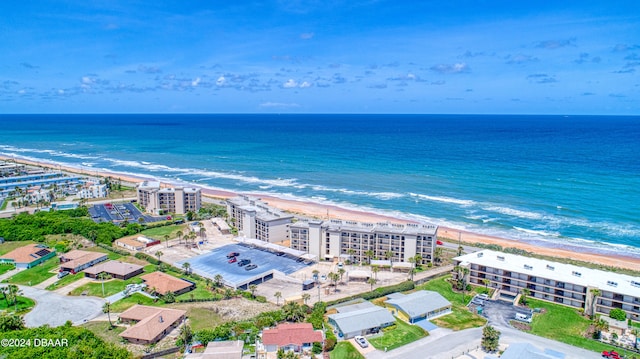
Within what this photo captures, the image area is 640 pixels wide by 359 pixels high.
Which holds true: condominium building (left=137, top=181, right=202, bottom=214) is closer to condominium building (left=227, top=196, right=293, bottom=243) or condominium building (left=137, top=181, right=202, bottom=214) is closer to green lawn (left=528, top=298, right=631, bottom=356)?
condominium building (left=227, top=196, right=293, bottom=243)

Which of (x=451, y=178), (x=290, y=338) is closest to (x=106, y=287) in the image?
(x=290, y=338)

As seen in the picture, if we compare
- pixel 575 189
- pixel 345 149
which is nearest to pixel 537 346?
pixel 575 189

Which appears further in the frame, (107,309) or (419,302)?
(419,302)

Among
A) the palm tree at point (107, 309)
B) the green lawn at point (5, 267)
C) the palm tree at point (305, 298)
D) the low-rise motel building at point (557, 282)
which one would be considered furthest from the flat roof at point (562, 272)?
the green lawn at point (5, 267)

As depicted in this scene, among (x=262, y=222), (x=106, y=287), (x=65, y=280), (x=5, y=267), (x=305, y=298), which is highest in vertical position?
(x=262, y=222)

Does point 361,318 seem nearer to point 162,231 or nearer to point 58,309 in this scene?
point 58,309

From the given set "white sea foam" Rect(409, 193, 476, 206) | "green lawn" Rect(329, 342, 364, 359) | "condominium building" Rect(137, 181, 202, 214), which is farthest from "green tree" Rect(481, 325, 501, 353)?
"condominium building" Rect(137, 181, 202, 214)

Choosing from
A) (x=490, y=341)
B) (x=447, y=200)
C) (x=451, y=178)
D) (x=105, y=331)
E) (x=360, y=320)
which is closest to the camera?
(x=490, y=341)
